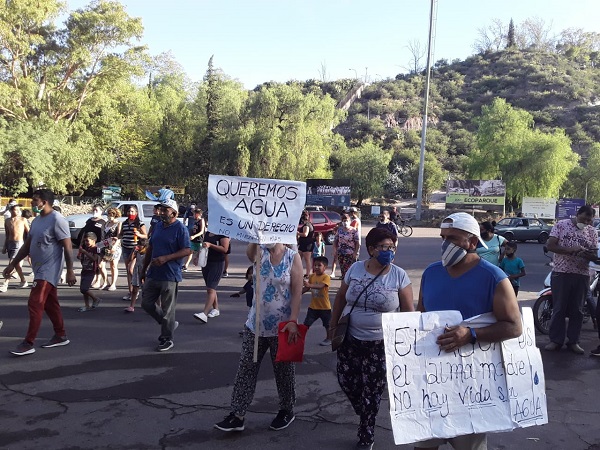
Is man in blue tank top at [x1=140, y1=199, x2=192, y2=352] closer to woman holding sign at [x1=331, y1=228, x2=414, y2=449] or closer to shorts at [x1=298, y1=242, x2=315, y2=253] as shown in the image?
woman holding sign at [x1=331, y1=228, x2=414, y2=449]

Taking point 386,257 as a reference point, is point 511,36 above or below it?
above

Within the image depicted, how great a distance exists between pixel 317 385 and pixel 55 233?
356 centimetres

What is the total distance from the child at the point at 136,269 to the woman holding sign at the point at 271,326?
4.21m

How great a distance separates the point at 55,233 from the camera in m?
6.63

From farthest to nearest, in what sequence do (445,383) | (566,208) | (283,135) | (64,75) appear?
(283,135) → (64,75) → (566,208) → (445,383)

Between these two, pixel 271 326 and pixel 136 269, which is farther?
pixel 136 269

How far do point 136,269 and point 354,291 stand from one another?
6.12 metres

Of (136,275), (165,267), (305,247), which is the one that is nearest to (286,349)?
(165,267)

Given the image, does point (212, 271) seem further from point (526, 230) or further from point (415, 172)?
point (415, 172)

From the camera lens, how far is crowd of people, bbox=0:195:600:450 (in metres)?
3.03

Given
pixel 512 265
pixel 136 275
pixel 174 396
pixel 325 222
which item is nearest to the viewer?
pixel 174 396

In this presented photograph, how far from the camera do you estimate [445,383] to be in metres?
2.88

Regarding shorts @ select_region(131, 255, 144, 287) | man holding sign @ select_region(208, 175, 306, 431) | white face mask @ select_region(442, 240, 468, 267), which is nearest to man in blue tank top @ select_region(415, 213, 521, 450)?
white face mask @ select_region(442, 240, 468, 267)

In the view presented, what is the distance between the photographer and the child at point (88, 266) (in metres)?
8.96
